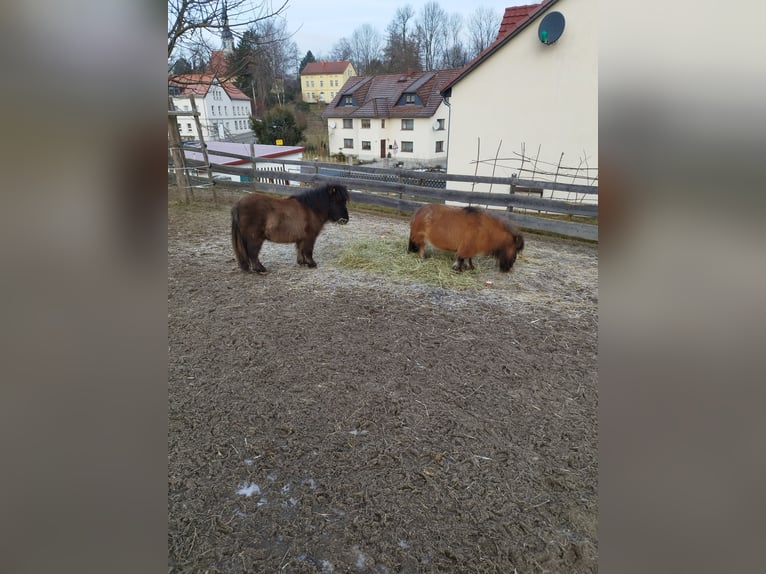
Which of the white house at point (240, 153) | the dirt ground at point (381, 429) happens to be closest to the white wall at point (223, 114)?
the white house at point (240, 153)

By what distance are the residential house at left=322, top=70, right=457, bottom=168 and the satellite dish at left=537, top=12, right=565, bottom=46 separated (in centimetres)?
1600

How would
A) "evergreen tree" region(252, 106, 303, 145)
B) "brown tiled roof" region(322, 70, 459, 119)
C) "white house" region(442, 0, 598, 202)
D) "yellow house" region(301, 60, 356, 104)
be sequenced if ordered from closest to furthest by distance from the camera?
"white house" region(442, 0, 598, 202) < "brown tiled roof" region(322, 70, 459, 119) < "evergreen tree" region(252, 106, 303, 145) < "yellow house" region(301, 60, 356, 104)

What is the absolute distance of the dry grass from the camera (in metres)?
5.18

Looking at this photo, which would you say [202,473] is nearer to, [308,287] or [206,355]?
[206,355]

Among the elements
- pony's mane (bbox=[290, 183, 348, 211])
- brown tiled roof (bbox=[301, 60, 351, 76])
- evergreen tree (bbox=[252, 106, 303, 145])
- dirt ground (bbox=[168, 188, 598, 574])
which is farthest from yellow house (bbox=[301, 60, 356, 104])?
dirt ground (bbox=[168, 188, 598, 574])

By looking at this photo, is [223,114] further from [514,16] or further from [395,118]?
[514,16]

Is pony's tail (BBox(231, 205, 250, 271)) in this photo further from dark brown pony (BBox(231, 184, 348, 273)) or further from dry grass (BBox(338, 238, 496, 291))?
dry grass (BBox(338, 238, 496, 291))

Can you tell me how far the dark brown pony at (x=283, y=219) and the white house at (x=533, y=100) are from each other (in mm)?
5345

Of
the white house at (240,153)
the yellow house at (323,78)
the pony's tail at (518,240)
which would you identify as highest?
the yellow house at (323,78)

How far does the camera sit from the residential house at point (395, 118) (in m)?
24.9

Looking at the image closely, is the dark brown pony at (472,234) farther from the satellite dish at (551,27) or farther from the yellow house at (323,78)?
the yellow house at (323,78)

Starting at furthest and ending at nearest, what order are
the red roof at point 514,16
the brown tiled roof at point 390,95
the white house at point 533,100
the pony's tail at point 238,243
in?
the brown tiled roof at point 390,95 < the red roof at point 514,16 < the white house at point 533,100 < the pony's tail at point 238,243
